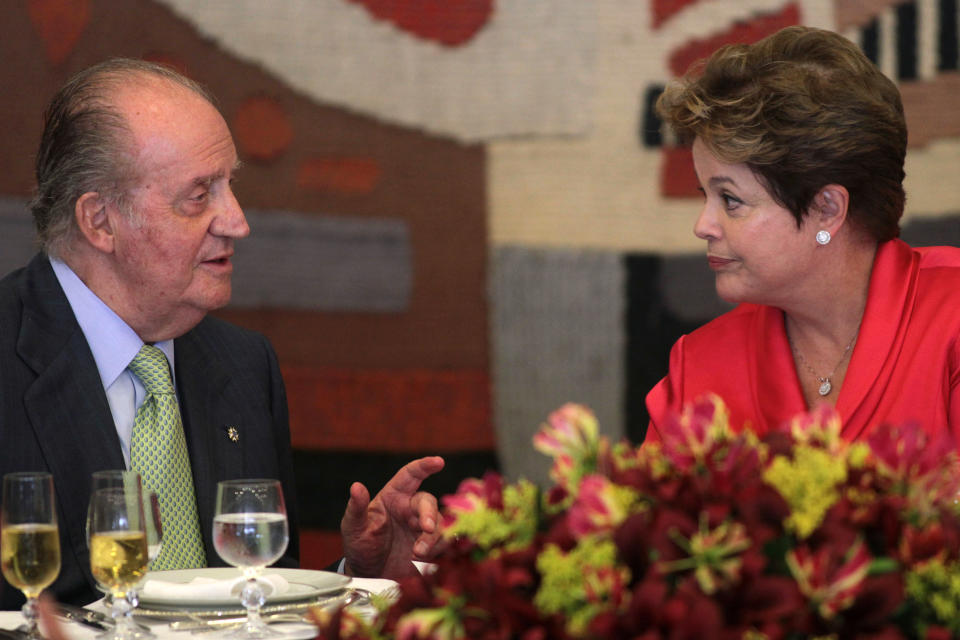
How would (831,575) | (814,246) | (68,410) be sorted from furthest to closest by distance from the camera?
(814,246) < (68,410) < (831,575)

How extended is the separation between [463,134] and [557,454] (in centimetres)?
211

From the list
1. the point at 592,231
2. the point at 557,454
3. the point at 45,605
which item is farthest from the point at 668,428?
the point at 592,231

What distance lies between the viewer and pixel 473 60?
8.96 ft

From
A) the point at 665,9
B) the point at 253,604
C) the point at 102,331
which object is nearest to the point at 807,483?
the point at 253,604

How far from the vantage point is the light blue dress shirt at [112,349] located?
156cm

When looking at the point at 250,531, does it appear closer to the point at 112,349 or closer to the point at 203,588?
the point at 203,588

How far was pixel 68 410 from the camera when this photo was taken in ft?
4.90

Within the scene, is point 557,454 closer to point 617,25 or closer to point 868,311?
point 868,311

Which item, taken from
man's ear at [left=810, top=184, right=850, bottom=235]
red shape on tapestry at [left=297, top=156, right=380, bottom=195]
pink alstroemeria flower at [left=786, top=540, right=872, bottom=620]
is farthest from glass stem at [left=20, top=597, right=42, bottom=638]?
red shape on tapestry at [left=297, top=156, right=380, bottom=195]

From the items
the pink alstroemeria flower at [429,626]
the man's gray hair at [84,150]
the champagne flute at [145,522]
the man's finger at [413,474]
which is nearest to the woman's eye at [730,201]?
the man's finger at [413,474]

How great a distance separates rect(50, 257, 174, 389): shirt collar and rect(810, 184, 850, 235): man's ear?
1021mm

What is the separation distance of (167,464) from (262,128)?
53.9 inches

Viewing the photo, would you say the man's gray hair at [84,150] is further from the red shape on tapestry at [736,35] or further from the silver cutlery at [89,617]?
the red shape on tapestry at [736,35]

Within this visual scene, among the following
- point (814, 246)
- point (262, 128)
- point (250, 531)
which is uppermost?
point (262, 128)
